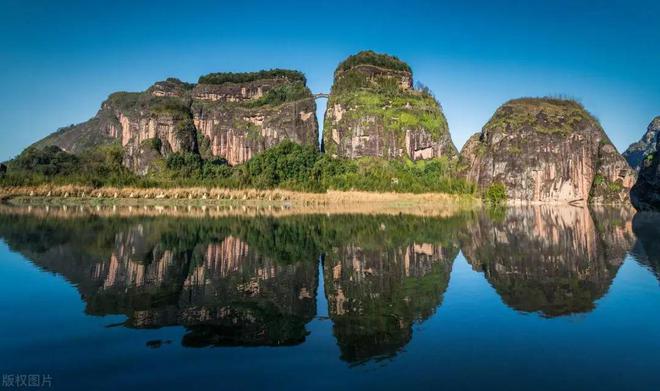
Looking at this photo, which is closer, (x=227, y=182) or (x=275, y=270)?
(x=275, y=270)

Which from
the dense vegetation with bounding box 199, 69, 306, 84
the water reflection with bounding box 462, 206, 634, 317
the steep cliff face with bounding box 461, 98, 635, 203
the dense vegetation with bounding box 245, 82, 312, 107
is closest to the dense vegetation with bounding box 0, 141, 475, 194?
the steep cliff face with bounding box 461, 98, 635, 203

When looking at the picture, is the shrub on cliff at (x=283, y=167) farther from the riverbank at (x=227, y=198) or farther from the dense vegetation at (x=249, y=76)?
the dense vegetation at (x=249, y=76)

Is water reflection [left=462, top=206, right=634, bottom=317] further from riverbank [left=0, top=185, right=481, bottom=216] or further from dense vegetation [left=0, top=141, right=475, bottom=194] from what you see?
dense vegetation [left=0, top=141, right=475, bottom=194]

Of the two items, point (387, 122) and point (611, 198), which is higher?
point (387, 122)

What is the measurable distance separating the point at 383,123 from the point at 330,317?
9867 cm

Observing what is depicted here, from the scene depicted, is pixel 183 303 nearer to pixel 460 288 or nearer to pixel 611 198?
pixel 460 288

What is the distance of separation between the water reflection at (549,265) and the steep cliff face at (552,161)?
199 feet

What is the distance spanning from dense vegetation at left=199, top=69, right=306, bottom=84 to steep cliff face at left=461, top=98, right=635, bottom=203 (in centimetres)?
7012

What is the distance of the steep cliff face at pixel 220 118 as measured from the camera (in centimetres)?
11506

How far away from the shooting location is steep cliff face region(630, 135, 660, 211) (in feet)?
151

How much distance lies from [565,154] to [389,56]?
5942 cm

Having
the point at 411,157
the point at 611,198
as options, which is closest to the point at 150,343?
the point at 611,198

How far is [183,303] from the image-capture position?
9.73 metres

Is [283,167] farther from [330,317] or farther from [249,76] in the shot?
[330,317]
